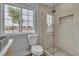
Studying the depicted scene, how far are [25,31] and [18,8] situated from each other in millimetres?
380

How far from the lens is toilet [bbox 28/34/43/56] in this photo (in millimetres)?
1405

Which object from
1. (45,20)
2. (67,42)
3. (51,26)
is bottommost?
(67,42)

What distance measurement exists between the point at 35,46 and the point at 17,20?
52 centimetres

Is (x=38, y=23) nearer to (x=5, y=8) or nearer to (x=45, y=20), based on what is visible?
(x=45, y=20)

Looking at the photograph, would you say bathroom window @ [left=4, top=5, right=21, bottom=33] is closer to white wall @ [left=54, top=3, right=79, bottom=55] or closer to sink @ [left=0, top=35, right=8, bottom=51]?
sink @ [left=0, top=35, right=8, bottom=51]

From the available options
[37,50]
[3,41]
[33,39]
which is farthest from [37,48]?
[3,41]

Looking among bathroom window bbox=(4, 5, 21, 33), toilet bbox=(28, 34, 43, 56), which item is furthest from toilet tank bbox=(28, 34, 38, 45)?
bathroom window bbox=(4, 5, 21, 33)

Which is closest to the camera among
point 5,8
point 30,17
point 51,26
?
point 5,8

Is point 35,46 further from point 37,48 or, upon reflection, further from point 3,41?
point 3,41

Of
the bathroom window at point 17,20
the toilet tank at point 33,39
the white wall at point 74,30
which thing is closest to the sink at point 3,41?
the bathroom window at point 17,20

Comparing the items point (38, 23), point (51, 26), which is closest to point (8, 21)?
point (38, 23)

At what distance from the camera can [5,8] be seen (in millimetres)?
1259

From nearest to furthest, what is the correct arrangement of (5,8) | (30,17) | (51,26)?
(5,8) < (30,17) < (51,26)

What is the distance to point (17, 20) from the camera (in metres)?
1.31
